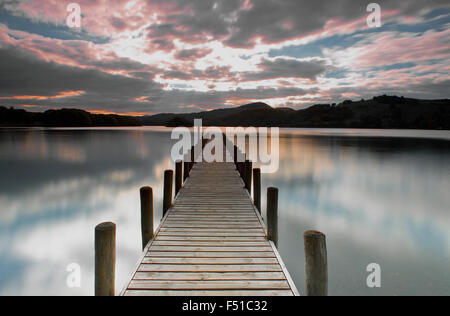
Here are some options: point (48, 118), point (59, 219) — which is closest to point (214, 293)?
point (59, 219)

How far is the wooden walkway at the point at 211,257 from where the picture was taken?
11.2 feet

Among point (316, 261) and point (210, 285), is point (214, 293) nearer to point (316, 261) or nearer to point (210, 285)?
point (210, 285)

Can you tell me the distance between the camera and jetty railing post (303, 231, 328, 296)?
2.87 m

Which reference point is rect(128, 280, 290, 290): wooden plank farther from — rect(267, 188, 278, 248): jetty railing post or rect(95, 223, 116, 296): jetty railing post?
rect(267, 188, 278, 248): jetty railing post

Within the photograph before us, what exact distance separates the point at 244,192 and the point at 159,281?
17.4 ft

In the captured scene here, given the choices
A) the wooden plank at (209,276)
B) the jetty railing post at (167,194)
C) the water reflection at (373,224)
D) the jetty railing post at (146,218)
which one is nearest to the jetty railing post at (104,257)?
the wooden plank at (209,276)

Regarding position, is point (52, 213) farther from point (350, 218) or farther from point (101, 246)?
point (350, 218)

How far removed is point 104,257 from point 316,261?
8.16 feet

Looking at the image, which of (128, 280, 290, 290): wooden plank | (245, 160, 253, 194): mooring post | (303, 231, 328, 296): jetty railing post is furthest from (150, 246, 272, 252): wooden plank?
(245, 160, 253, 194): mooring post

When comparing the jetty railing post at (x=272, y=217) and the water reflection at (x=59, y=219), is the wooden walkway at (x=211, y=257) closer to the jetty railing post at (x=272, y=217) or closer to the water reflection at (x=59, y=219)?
the jetty railing post at (x=272, y=217)

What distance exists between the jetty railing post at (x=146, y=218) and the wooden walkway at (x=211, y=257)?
0.19 meters
